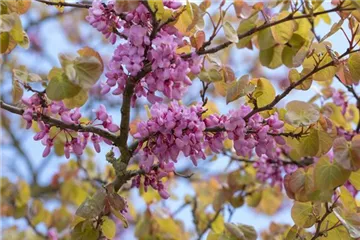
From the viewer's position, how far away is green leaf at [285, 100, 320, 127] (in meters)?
1.22

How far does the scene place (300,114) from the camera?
→ 125 centimetres

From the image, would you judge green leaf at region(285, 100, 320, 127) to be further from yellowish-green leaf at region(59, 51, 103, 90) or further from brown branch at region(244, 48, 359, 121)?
yellowish-green leaf at region(59, 51, 103, 90)

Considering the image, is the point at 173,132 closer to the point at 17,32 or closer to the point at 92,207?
the point at 92,207

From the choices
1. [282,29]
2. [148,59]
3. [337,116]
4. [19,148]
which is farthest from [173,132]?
[19,148]

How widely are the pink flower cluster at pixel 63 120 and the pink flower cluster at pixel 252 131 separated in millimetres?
267

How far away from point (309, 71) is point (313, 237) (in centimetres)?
38

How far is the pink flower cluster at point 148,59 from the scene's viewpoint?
1131 millimetres

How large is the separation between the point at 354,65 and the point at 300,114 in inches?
6.9

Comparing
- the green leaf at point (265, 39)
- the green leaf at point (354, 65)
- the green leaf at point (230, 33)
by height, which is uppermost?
the green leaf at point (265, 39)

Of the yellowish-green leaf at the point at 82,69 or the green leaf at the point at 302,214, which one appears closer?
the yellowish-green leaf at the point at 82,69

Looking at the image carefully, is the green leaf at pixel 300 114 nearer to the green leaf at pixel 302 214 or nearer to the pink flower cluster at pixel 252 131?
the pink flower cluster at pixel 252 131

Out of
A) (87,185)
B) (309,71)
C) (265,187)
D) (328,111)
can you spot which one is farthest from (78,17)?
(309,71)

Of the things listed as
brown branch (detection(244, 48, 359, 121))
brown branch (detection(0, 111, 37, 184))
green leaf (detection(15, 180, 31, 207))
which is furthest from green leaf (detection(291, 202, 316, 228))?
brown branch (detection(0, 111, 37, 184))

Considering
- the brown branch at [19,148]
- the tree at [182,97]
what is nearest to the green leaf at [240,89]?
the tree at [182,97]
